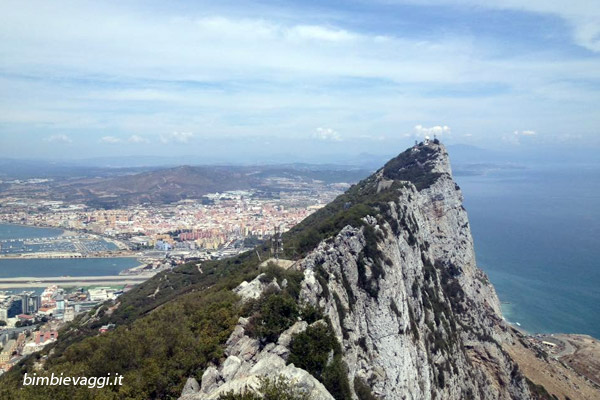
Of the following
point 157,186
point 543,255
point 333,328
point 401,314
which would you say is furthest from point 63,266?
point 157,186

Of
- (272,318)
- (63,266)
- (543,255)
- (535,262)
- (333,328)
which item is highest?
(272,318)

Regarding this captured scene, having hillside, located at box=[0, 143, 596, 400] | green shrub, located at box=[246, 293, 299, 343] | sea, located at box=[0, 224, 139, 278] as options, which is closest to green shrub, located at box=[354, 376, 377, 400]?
hillside, located at box=[0, 143, 596, 400]

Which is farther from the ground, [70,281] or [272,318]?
[272,318]

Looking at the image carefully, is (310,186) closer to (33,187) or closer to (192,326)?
(33,187)

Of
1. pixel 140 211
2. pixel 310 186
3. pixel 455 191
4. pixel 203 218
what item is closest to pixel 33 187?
pixel 140 211

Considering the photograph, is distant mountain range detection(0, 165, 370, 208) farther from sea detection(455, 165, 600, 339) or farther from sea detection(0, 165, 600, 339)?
sea detection(455, 165, 600, 339)

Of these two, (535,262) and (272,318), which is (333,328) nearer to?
(272,318)

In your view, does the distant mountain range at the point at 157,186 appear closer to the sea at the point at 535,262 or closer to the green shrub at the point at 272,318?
the sea at the point at 535,262
